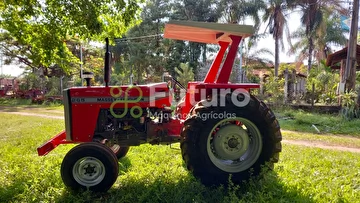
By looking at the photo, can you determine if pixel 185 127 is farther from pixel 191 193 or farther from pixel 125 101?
pixel 125 101

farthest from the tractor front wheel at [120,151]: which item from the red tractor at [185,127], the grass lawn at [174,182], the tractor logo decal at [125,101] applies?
the tractor logo decal at [125,101]

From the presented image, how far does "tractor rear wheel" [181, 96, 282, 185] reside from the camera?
3215 millimetres

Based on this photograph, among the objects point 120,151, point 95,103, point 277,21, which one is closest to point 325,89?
point 277,21

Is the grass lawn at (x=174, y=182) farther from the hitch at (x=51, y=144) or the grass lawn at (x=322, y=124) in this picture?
the grass lawn at (x=322, y=124)

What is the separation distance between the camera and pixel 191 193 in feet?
9.84

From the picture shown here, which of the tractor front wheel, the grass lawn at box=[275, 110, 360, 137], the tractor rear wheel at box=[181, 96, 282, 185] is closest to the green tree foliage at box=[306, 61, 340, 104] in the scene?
the grass lawn at box=[275, 110, 360, 137]

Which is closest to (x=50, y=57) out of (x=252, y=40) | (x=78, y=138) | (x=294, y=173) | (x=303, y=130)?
(x=78, y=138)

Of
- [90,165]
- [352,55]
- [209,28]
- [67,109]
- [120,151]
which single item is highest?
[352,55]

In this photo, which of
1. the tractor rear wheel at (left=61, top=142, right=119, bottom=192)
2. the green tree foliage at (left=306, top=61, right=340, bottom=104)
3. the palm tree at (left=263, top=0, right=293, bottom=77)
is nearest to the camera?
the tractor rear wheel at (left=61, top=142, right=119, bottom=192)

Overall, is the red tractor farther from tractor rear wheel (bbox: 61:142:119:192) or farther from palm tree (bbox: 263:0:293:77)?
palm tree (bbox: 263:0:293:77)

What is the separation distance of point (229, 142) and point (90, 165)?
1773 millimetres

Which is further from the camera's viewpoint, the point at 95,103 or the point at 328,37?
the point at 328,37

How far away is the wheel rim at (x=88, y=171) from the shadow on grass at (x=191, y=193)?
0.15 m

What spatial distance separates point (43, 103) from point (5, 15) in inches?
567
